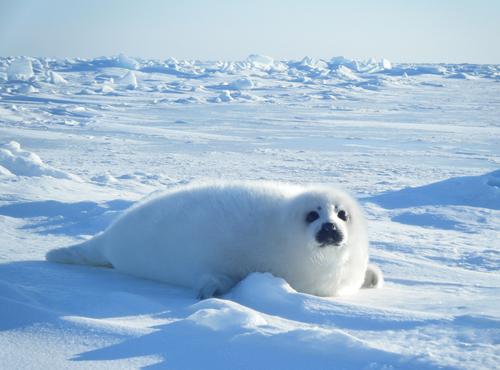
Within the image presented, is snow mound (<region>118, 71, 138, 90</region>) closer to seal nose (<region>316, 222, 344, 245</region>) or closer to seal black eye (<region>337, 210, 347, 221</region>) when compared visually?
seal black eye (<region>337, 210, 347, 221</region>)

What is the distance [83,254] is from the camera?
9.32 ft

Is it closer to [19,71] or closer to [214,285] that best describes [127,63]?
[19,71]

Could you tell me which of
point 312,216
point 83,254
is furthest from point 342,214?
point 83,254

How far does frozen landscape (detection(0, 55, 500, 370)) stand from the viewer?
1.43 meters

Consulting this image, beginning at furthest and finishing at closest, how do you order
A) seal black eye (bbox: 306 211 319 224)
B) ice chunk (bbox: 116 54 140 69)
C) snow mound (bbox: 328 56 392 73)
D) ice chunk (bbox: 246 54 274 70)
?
ice chunk (bbox: 246 54 274 70) → snow mound (bbox: 328 56 392 73) → ice chunk (bbox: 116 54 140 69) → seal black eye (bbox: 306 211 319 224)

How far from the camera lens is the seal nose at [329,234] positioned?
7.86 feet

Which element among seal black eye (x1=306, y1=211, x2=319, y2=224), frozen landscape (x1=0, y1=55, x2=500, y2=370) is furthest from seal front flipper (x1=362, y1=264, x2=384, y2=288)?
seal black eye (x1=306, y1=211, x2=319, y2=224)

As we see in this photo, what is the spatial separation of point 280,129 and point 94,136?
440 cm

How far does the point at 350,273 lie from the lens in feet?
8.61

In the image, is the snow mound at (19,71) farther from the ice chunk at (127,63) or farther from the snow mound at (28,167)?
the snow mound at (28,167)

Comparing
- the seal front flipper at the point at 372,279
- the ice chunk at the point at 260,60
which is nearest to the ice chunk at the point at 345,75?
the ice chunk at the point at 260,60

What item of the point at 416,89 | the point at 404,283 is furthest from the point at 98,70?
the point at 404,283

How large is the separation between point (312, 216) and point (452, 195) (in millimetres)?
3691

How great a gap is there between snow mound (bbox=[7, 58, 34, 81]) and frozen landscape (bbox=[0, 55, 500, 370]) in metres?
13.4
